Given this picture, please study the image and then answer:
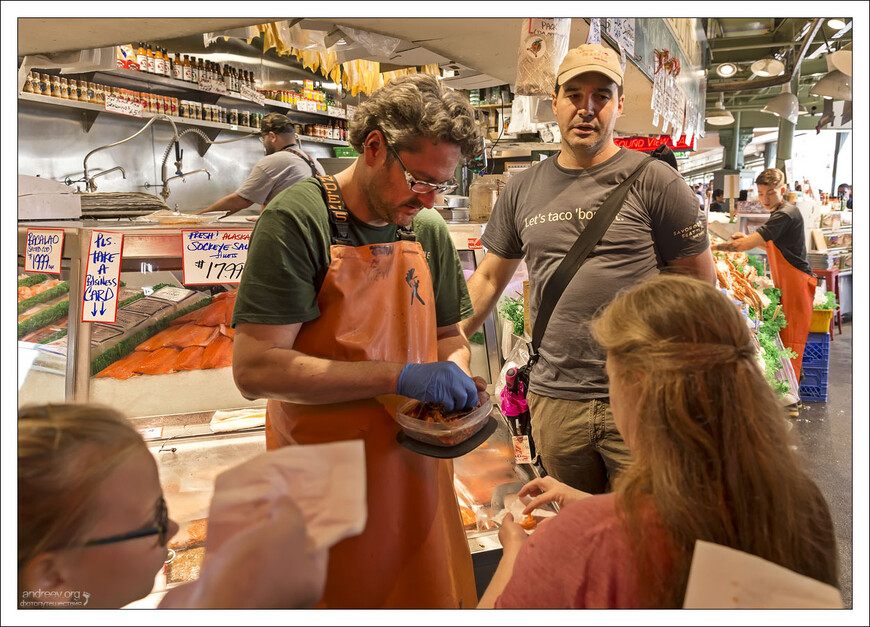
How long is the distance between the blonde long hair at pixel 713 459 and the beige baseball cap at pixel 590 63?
1.26 m

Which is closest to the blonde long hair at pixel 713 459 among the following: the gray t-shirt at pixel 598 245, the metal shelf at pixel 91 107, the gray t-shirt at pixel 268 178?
the gray t-shirt at pixel 598 245

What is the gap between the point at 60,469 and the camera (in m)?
0.81

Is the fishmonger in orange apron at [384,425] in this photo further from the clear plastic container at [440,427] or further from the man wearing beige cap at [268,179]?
the man wearing beige cap at [268,179]

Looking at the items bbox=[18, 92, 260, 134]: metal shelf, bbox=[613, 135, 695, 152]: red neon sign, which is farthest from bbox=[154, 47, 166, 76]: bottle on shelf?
bbox=[613, 135, 695, 152]: red neon sign

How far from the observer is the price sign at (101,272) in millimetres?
1873

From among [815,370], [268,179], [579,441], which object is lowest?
[815,370]

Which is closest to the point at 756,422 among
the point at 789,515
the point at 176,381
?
the point at 789,515

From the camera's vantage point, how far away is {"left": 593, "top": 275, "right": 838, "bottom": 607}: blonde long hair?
2.89ft

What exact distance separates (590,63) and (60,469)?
1.80 m

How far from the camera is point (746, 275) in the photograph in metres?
5.09

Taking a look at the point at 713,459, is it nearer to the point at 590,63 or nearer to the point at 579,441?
the point at 579,441

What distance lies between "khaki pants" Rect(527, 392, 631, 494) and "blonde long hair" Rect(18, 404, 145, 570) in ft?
4.71

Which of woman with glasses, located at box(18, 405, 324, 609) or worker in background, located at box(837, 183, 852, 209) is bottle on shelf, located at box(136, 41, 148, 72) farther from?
woman with glasses, located at box(18, 405, 324, 609)

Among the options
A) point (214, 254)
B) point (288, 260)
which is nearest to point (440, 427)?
point (288, 260)
